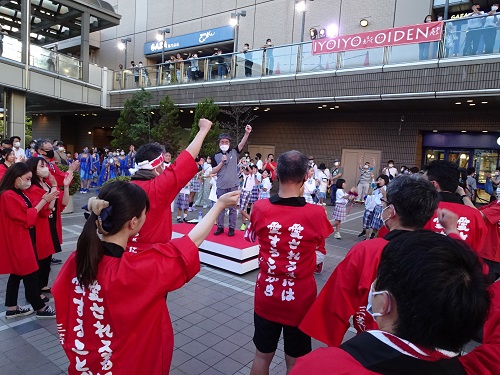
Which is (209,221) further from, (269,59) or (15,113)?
(15,113)

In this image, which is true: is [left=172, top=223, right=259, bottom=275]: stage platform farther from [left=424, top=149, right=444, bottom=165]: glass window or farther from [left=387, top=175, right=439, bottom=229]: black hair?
[left=424, top=149, right=444, bottom=165]: glass window

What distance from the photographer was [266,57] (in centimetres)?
1524

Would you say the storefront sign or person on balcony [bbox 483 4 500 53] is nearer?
person on balcony [bbox 483 4 500 53]

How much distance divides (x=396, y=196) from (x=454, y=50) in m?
11.8

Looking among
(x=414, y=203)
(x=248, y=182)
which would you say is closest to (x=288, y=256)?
(x=414, y=203)

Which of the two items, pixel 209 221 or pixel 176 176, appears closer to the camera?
pixel 209 221

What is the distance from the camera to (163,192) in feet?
9.26

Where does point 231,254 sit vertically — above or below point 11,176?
below

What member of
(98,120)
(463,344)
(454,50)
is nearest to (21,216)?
(463,344)

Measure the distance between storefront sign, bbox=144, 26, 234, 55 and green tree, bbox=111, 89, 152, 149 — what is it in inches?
206

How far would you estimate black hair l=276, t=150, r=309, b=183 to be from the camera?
243 cm

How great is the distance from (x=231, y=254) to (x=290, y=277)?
332 cm

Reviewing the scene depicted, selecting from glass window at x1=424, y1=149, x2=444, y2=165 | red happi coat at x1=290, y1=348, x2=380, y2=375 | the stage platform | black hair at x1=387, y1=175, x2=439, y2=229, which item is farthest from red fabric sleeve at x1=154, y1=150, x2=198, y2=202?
glass window at x1=424, y1=149, x2=444, y2=165

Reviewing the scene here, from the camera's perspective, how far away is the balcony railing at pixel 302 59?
10656 millimetres
